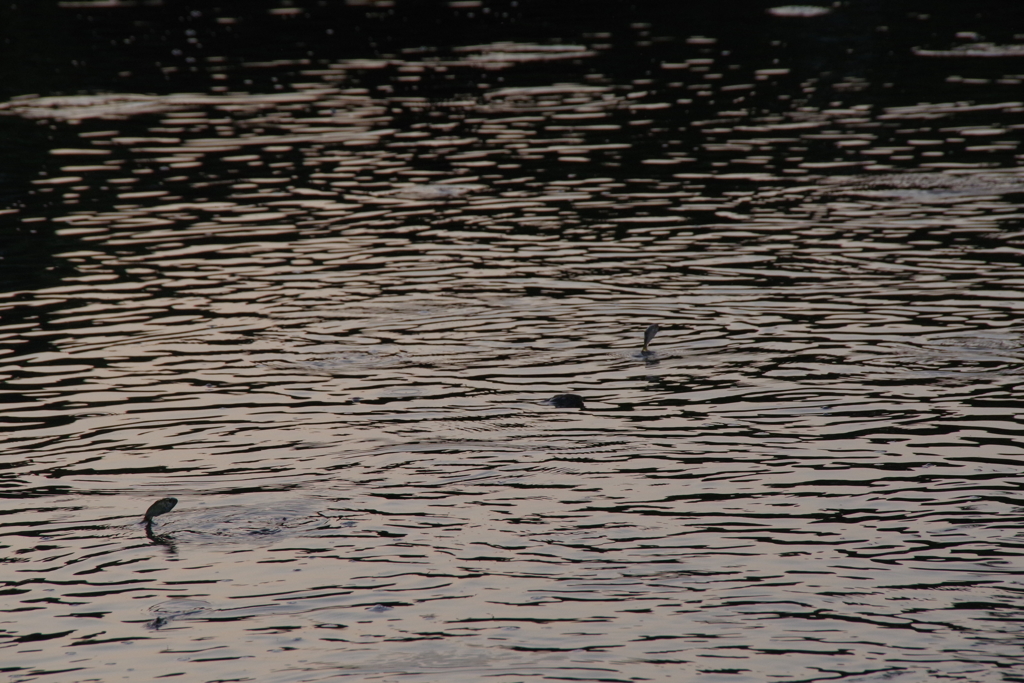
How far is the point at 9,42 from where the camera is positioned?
40.2 metres

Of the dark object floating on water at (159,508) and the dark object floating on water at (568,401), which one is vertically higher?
the dark object floating on water at (159,508)

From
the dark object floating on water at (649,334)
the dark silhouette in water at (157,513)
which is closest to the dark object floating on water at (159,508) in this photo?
the dark silhouette in water at (157,513)

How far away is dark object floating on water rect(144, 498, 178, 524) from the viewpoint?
9.95m

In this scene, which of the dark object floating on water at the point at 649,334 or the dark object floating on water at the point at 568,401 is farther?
the dark object floating on water at the point at 649,334

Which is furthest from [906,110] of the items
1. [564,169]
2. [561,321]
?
[561,321]

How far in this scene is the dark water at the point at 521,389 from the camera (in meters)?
8.48

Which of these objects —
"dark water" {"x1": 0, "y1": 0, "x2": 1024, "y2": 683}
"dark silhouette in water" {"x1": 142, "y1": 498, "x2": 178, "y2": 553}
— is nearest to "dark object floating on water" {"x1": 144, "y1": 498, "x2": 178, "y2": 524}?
"dark silhouette in water" {"x1": 142, "y1": 498, "x2": 178, "y2": 553}

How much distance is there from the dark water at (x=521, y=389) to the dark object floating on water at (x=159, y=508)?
0.35ft

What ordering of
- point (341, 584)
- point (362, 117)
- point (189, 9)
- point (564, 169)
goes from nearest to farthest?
1. point (341, 584)
2. point (564, 169)
3. point (362, 117)
4. point (189, 9)

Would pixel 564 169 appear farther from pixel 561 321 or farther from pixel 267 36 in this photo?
pixel 267 36

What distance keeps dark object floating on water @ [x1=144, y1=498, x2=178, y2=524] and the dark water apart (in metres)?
0.11

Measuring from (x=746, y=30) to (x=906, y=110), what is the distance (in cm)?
1287

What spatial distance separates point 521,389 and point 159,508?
404 cm

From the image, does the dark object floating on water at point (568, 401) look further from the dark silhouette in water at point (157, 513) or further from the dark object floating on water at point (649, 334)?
the dark silhouette in water at point (157, 513)
